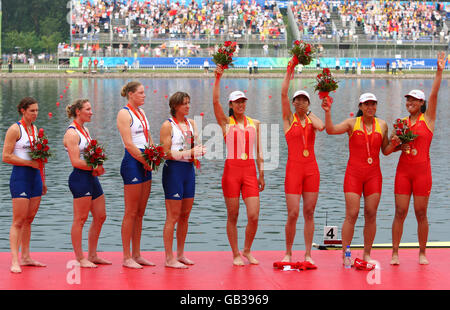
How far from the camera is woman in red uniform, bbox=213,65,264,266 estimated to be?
34.4 ft

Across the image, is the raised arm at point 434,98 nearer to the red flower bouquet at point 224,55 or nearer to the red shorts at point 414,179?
the red shorts at point 414,179

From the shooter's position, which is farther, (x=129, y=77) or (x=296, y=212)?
(x=129, y=77)

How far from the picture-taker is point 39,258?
11.1 meters

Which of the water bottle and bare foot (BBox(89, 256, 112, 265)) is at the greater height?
the water bottle

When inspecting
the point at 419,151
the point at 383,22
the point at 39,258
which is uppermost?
the point at 383,22

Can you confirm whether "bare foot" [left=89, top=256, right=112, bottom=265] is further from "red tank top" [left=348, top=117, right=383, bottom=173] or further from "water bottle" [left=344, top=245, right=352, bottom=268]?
"red tank top" [left=348, top=117, right=383, bottom=173]

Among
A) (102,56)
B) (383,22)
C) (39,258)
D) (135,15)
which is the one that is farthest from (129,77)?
(39,258)

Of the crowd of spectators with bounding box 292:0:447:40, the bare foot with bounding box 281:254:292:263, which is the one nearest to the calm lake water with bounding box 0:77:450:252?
the bare foot with bounding box 281:254:292:263

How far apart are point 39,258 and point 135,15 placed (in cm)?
6981

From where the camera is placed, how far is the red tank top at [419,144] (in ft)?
34.9

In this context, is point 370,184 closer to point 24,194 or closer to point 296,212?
point 296,212

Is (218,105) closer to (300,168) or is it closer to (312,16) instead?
(300,168)

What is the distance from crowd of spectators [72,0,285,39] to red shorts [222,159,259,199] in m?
65.7
